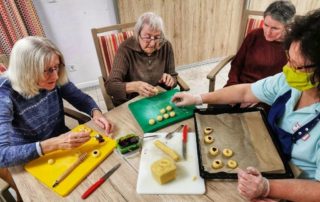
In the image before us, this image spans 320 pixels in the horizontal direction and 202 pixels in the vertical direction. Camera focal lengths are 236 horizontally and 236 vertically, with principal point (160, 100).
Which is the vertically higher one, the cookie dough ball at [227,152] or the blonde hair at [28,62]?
the blonde hair at [28,62]

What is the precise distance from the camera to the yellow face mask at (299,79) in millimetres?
889

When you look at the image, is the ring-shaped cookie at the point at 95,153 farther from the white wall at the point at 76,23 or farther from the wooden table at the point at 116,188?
the white wall at the point at 76,23

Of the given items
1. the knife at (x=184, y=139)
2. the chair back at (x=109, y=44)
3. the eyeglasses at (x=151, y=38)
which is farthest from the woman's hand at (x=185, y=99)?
the chair back at (x=109, y=44)

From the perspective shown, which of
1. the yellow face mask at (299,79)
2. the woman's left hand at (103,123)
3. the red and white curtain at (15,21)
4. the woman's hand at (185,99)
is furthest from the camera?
the red and white curtain at (15,21)

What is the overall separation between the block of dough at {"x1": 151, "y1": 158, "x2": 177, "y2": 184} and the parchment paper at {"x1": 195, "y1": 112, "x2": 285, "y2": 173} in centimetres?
12

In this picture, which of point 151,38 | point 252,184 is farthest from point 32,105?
point 252,184

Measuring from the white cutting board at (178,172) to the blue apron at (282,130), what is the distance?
0.35 meters

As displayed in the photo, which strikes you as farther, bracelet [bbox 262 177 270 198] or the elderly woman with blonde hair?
the elderly woman with blonde hair

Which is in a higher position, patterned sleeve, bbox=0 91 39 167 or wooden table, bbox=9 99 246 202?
patterned sleeve, bbox=0 91 39 167

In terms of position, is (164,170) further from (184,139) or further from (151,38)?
(151,38)

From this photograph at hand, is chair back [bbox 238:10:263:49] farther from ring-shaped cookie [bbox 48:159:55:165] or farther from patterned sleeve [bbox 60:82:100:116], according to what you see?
ring-shaped cookie [bbox 48:159:55:165]

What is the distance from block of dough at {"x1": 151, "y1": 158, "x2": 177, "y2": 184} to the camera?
0.83 meters

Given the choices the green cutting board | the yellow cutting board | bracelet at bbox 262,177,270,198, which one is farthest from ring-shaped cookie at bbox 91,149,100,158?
bracelet at bbox 262,177,270,198

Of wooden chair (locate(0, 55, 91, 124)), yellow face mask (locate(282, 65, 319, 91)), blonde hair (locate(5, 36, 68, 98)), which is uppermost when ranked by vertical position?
blonde hair (locate(5, 36, 68, 98))
